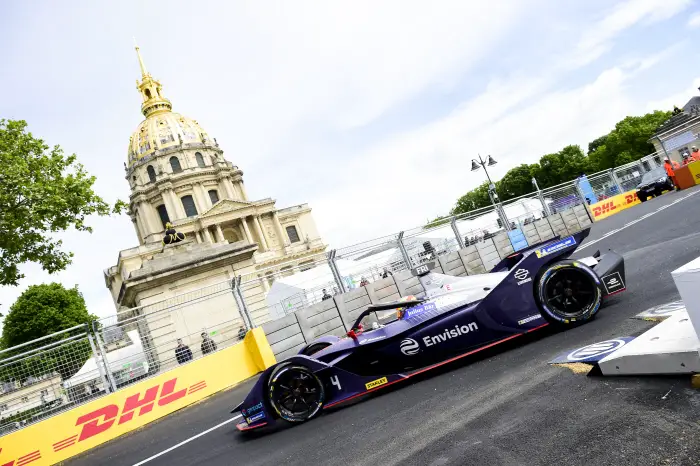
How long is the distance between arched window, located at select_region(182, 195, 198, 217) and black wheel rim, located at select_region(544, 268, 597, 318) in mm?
78164

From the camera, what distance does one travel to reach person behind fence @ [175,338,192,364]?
9992 millimetres

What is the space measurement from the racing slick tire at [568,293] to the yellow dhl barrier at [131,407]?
681cm

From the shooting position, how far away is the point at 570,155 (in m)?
88.9

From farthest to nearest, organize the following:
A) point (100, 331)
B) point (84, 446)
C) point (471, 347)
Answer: point (100, 331) < point (84, 446) < point (471, 347)

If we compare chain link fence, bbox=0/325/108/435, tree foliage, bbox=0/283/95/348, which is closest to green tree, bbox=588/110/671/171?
tree foliage, bbox=0/283/95/348

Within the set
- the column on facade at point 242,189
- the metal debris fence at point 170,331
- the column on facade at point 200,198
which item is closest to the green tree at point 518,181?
the column on facade at point 242,189

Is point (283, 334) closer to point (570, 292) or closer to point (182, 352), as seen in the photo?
point (182, 352)

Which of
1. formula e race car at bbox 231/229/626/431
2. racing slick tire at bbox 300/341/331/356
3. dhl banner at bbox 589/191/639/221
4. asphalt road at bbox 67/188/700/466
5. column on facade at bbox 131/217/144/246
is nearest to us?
asphalt road at bbox 67/188/700/466

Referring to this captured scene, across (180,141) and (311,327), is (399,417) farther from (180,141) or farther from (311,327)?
(180,141)

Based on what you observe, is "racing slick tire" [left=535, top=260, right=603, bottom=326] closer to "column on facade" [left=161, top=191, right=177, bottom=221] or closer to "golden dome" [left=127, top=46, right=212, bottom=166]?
"column on facade" [left=161, top=191, right=177, bottom=221]

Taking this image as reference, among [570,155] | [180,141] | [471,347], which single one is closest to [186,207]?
[180,141]

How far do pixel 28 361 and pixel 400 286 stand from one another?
8.64 metres

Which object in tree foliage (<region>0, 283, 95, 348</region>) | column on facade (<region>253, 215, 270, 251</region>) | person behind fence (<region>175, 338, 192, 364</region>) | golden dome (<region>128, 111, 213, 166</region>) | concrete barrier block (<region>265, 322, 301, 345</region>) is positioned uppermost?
golden dome (<region>128, 111, 213, 166</region>)

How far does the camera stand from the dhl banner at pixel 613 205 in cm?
2526
